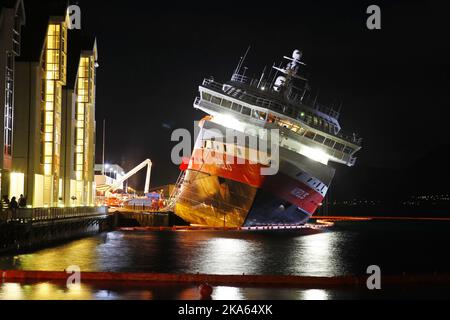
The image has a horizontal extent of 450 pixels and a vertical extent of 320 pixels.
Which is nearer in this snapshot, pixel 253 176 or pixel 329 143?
pixel 253 176

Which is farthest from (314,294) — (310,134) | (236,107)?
(310,134)

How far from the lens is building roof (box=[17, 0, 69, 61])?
38.0 meters

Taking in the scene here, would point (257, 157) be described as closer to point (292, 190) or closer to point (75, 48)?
point (292, 190)

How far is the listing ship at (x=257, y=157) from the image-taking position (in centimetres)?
4678

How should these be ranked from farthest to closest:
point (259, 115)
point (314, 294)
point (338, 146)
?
point (338, 146) → point (259, 115) → point (314, 294)

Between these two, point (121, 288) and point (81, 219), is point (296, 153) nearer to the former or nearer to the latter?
point (81, 219)

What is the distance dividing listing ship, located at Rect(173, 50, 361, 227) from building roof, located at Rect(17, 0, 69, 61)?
13.4m

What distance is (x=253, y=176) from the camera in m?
46.2

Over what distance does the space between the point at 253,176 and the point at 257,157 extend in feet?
4.82

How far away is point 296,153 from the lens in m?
47.7

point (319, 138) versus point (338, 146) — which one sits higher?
point (319, 138)

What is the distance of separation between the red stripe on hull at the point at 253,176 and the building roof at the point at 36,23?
50.1ft

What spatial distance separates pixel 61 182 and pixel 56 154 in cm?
508
